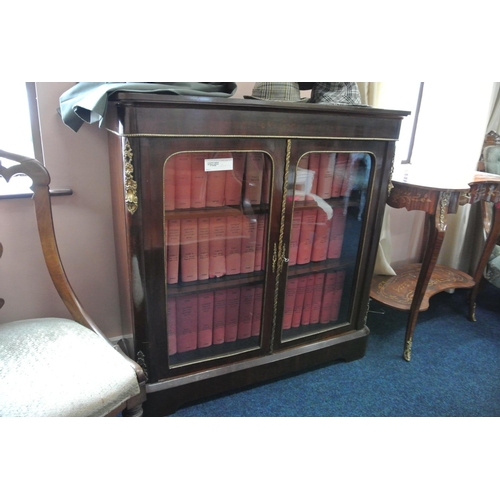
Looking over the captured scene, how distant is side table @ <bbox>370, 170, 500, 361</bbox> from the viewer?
1.33 m

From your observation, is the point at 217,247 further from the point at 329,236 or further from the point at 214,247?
the point at 329,236

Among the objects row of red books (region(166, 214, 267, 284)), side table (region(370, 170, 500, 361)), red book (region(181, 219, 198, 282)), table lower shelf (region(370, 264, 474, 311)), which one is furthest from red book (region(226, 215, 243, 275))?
table lower shelf (region(370, 264, 474, 311))

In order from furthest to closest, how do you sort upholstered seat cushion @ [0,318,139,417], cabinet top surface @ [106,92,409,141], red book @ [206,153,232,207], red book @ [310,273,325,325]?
red book @ [310,273,325,325], red book @ [206,153,232,207], cabinet top surface @ [106,92,409,141], upholstered seat cushion @ [0,318,139,417]

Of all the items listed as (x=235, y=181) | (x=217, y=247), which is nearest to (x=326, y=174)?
(x=235, y=181)

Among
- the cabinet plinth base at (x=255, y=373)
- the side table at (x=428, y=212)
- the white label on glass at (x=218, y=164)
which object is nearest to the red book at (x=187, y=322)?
the cabinet plinth base at (x=255, y=373)

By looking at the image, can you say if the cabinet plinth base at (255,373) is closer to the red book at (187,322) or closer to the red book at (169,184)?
the red book at (187,322)

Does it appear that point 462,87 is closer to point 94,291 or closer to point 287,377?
point 287,377

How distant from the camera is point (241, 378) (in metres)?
1.30

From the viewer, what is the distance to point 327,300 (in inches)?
58.1

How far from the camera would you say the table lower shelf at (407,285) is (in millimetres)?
1664

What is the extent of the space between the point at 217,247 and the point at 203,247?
5 cm

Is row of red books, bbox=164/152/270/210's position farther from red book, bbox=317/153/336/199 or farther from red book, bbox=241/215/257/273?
red book, bbox=317/153/336/199

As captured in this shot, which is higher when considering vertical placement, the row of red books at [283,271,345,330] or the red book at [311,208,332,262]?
the red book at [311,208,332,262]

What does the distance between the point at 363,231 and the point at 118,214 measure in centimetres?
85
